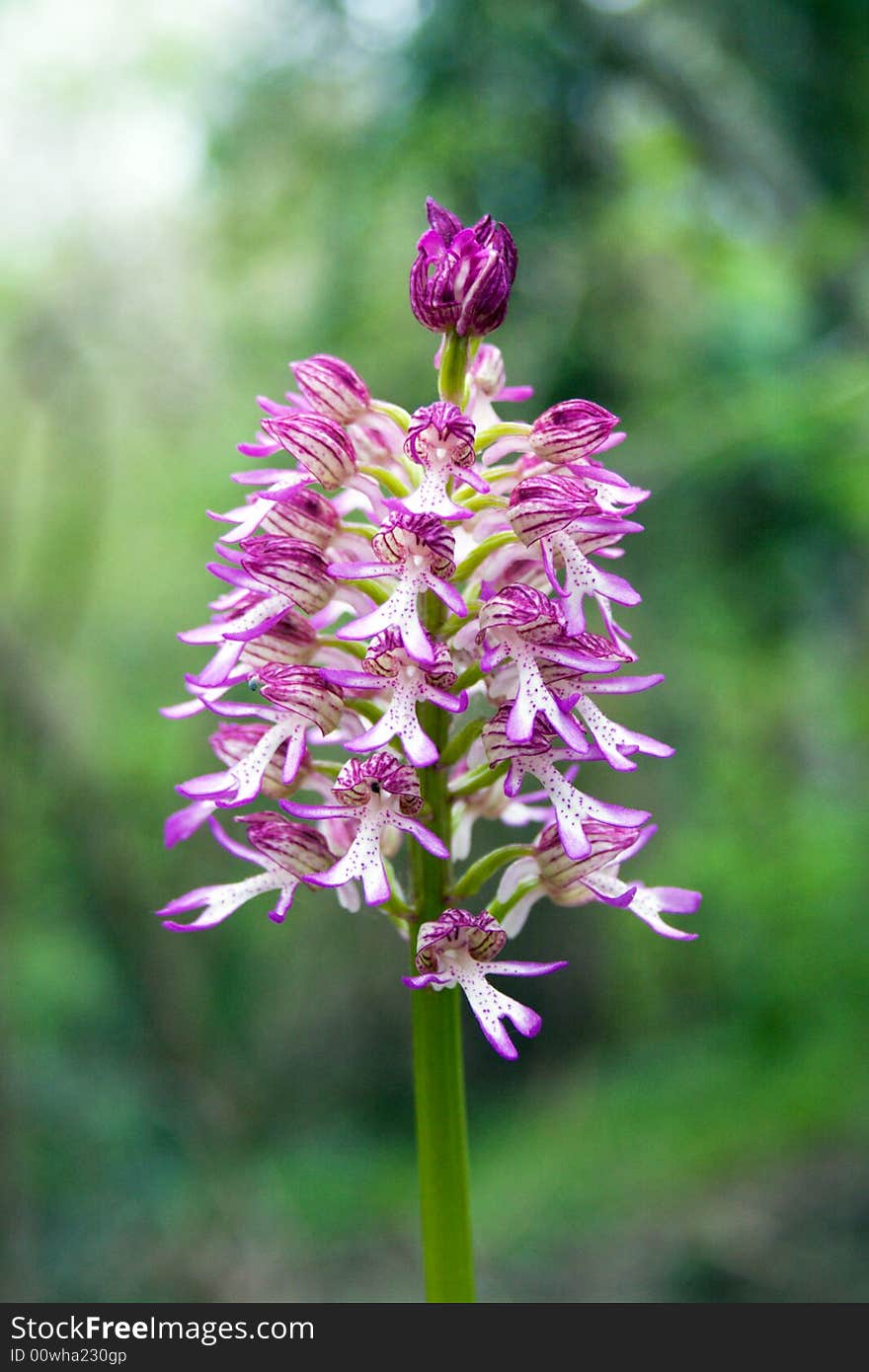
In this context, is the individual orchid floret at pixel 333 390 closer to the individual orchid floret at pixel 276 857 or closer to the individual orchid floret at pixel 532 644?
the individual orchid floret at pixel 532 644

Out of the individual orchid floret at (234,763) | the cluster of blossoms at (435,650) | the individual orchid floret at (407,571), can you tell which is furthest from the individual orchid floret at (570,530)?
the individual orchid floret at (234,763)

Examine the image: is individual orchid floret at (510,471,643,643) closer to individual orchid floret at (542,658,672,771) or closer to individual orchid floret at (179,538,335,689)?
individual orchid floret at (542,658,672,771)

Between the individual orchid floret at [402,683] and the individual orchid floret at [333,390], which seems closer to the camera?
the individual orchid floret at [402,683]

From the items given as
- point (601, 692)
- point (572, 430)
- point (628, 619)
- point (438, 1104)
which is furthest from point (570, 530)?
point (628, 619)

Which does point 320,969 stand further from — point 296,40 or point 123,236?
point 296,40

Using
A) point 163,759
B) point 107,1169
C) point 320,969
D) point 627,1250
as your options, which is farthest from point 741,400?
point 320,969

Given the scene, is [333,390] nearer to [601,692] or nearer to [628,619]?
[601,692]

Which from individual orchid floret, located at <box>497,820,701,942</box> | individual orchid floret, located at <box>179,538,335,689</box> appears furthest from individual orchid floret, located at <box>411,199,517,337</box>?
individual orchid floret, located at <box>497,820,701,942</box>

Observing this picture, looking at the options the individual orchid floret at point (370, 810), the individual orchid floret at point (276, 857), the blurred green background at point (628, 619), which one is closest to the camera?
the individual orchid floret at point (370, 810)
